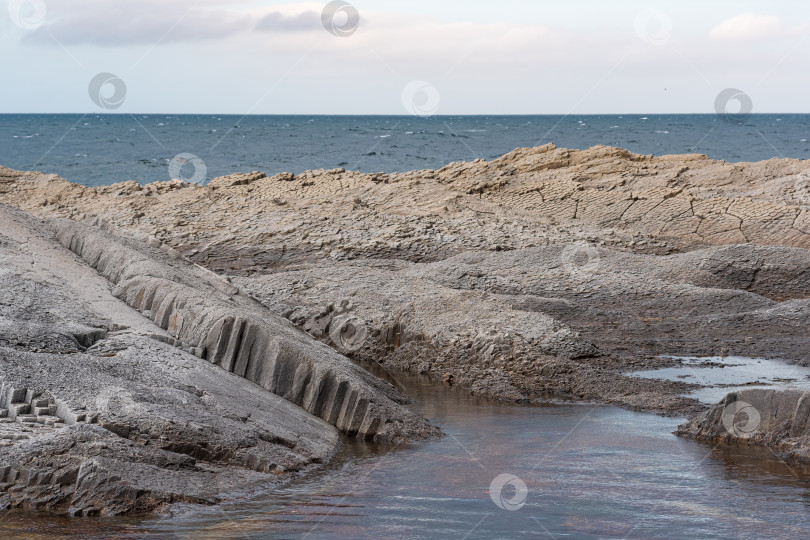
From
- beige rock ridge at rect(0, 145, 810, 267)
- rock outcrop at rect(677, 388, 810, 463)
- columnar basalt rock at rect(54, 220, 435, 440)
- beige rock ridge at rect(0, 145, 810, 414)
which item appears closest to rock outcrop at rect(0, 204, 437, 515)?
columnar basalt rock at rect(54, 220, 435, 440)

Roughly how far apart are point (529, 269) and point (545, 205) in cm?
610

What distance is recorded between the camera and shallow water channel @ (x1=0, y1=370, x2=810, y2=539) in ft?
22.1

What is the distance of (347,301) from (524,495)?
779 cm

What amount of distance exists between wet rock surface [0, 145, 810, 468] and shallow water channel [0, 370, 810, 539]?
185cm

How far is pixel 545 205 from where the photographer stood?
23.2m

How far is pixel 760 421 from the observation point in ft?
31.0

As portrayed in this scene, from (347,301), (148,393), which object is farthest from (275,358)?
(347,301)

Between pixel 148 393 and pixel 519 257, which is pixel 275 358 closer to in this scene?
pixel 148 393

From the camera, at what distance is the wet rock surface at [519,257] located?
42.7 ft

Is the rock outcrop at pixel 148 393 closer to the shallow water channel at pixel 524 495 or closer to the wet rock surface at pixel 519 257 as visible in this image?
the shallow water channel at pixel 524 495

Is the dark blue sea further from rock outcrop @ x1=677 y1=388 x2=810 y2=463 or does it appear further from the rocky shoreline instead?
rock outcrop @ x1=677 y1=388 x2=810 y2=463

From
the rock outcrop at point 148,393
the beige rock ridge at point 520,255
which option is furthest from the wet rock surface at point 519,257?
the rock outcrop at point 148,393

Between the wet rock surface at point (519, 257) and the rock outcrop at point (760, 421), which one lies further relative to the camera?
the wet rock surface at point (519, 257)

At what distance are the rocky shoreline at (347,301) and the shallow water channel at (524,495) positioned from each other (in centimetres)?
39
